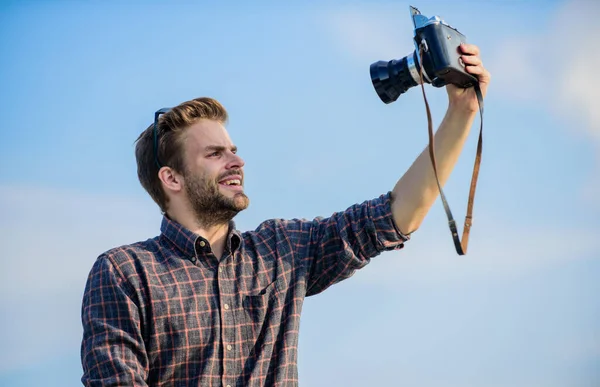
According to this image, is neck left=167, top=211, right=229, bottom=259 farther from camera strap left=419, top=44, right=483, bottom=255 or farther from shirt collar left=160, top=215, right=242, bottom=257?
camera strap left=419, top=44, right=483, bottom=255

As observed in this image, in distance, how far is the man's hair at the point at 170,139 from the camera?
15.8 ft

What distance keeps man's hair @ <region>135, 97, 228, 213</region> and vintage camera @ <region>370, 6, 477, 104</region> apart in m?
1.35

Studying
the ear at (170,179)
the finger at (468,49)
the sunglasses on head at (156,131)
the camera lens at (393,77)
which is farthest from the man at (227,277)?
the sunglasses on head at (156,131)

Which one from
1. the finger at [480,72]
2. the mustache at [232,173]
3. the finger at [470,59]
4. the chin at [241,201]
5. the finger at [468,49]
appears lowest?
the chin at [241,201]

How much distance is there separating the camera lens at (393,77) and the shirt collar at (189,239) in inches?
43.3

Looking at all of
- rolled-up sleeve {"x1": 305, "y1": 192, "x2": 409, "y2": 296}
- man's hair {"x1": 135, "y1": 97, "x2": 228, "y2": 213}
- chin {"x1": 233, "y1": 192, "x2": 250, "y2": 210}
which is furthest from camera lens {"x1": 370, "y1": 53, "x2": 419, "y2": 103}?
man's hair {"x1": 135, "y1": 97, "x2": 228, "y2": 213}

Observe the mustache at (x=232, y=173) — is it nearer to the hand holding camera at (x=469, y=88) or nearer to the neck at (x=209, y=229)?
the neck at (x=209, y=229)

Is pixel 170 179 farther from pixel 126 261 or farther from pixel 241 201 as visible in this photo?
pixel 126 261

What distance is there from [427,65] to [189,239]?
1.52 meters

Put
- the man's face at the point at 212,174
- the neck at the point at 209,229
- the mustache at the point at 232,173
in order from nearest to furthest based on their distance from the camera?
the neck at the point at 209,229, the man's face at the point at 212,174, the mustache at the point at 232,173

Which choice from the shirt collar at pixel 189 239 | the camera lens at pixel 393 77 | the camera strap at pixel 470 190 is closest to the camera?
the camera strap at pixel 470 190

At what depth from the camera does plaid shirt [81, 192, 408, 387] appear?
154 inches

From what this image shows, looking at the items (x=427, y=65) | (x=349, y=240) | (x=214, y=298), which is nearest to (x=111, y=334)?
(x=214, y=298)

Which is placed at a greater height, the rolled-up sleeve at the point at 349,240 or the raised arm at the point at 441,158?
the raised arm at the point at 441,158
